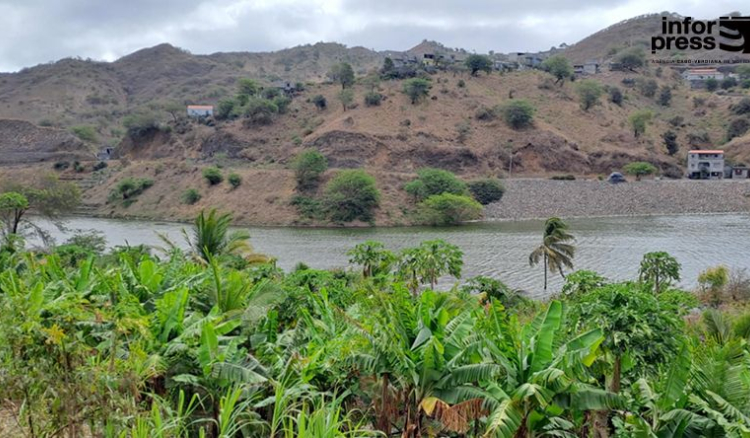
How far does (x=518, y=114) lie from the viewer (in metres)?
70.6

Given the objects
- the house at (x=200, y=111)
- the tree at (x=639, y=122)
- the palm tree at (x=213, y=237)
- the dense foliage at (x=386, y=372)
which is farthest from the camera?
the house at (x=200, y=111)

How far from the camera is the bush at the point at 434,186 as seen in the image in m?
54.0

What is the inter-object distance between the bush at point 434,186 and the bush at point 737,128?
151 ft

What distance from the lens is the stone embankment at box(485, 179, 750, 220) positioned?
54.1 m

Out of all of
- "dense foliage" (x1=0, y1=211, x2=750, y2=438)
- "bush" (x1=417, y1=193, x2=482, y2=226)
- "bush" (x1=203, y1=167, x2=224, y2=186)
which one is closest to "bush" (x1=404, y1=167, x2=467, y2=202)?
"bush" (x1=417, y1=193, x2=482, y2=226)

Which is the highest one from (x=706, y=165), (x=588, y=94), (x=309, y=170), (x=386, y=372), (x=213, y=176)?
(x=588, y=94)

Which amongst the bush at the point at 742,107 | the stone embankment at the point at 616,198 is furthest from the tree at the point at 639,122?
the bush at the point at 742,107

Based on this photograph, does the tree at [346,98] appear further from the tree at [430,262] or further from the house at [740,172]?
the tree at [430,262]

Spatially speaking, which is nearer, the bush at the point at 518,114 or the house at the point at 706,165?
the house at the point at 706,165

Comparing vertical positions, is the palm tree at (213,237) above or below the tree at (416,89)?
below

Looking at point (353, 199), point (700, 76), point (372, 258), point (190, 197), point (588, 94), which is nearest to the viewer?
point (372, 258)

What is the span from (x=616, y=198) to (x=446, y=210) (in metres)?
→ 19.2

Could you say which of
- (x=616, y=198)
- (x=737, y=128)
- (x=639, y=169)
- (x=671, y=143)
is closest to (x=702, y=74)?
(x=737, y=128)

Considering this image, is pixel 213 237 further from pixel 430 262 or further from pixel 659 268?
pixel 659 268
